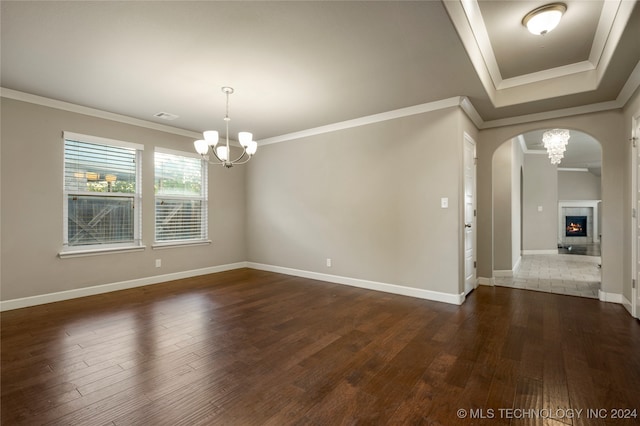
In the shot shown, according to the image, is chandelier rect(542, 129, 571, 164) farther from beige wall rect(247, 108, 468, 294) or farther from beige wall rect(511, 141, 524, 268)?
beige wall rect(247, 108, 468, 294)

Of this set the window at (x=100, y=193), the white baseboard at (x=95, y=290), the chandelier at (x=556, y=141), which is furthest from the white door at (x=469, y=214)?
the window at (x=100, y=193)

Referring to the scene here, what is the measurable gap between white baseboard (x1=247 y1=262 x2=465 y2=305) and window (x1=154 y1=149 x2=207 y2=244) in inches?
62.3

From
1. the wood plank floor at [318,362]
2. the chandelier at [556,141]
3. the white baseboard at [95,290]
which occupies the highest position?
the chandelier at [556,141]

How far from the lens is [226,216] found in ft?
19.5

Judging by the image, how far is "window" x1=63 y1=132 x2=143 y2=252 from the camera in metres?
4.10

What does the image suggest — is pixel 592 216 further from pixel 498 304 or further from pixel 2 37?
pixel 2 37

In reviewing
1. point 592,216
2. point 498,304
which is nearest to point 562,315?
point 498,304

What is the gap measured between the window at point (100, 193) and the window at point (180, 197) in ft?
1.16

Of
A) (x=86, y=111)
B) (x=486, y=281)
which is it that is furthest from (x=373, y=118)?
(x=86, y=111)

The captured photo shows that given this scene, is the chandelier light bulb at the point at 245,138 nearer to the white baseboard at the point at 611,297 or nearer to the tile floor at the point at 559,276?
the tile floor at the point at 559,276

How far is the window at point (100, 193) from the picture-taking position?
410 cm

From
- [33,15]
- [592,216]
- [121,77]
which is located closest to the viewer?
[33,15]

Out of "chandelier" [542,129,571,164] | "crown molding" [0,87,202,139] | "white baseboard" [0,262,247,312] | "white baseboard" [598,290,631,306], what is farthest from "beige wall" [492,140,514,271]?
"crown molding" [0,87,202,139]

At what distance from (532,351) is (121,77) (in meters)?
4.86
